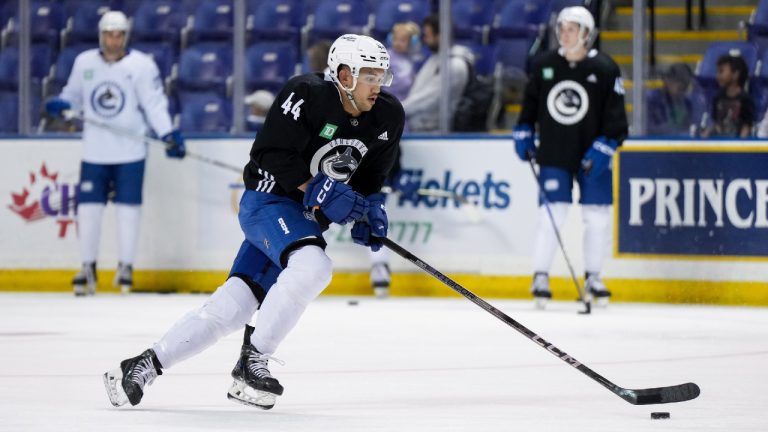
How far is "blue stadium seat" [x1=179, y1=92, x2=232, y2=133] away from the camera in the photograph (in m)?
9.75

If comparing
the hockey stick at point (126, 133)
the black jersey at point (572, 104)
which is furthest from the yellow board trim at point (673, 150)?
the hockey stick at point (126, 133)

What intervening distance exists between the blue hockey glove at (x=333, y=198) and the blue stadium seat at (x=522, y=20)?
193 inches

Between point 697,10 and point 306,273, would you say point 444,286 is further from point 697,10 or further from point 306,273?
point 306,273

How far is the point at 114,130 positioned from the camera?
933 cm

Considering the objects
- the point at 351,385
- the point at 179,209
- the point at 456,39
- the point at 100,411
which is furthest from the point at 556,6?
the point at 100,411

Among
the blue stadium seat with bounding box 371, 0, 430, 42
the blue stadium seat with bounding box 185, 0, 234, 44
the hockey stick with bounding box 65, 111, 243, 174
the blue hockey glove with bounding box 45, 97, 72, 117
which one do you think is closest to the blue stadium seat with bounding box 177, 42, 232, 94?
the blue stadium seat with bounding box 185, 0, 234, 44

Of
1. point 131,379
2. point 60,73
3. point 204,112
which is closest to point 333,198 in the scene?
point 131,379

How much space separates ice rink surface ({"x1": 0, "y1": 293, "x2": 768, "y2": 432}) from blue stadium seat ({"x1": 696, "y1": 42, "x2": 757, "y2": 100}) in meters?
1.19

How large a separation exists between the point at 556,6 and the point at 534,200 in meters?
1.10

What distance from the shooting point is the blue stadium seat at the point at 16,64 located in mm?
9961

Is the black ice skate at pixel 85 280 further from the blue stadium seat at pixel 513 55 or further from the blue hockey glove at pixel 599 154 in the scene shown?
the blue hockey glove at pixel 599 154

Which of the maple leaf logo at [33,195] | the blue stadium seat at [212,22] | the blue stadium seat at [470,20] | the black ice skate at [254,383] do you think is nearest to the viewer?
the black ice skate at [254,383]

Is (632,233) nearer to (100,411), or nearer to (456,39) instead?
(456,39)

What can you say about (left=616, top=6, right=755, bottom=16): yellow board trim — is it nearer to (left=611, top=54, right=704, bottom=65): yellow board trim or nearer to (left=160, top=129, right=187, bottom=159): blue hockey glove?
(left=611, top=54, right=704, bottom=65): yellow board trim
